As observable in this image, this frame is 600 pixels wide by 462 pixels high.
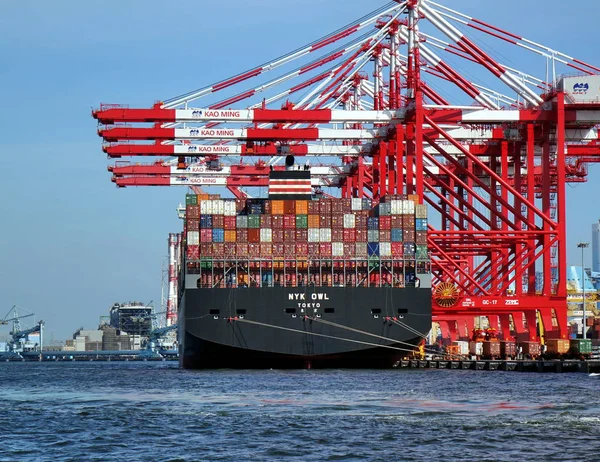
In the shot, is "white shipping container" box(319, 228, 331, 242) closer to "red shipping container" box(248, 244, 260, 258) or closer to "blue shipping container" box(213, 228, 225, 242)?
"red shipping container" box(248, 244, 260, 258)

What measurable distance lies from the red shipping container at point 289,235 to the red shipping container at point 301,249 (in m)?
0.41

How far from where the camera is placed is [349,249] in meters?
60.6

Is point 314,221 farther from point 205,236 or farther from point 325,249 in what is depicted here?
point 205,236

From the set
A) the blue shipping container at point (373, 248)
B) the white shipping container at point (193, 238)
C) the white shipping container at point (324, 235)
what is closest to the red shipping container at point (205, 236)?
the white shipping container at point (193, 238)

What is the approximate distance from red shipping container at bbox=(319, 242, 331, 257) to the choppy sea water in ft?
44.9

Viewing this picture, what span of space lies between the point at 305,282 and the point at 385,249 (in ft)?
15.3

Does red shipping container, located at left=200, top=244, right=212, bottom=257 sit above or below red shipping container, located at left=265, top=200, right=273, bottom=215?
below

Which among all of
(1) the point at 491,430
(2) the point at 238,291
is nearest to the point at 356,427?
(1) the point at 491,430

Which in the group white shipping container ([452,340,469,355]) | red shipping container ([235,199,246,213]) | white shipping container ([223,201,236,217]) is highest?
red shipping container ([235,199,246,213])

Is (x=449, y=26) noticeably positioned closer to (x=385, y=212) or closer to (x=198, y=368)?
(x=385, y=212)

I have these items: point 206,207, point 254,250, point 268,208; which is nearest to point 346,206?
point 268,208

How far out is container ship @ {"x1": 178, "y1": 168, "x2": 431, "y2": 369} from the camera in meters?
58.4

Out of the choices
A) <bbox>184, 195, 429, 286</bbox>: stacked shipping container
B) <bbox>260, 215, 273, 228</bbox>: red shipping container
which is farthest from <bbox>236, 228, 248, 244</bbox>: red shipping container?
<bbox>260, 215, 273, 228</bbox>: red shipping container

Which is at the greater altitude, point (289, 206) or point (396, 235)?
point (289, 206)
